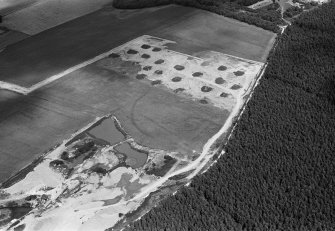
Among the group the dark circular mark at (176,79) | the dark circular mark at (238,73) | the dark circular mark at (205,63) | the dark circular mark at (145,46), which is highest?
the dark circular mark at (238,73)

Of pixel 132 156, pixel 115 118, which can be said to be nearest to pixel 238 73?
pixel 115 118

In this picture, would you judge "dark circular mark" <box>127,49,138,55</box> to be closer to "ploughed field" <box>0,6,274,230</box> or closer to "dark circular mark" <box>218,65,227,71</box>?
"ploughed field" <box>0,6,274,230</box>

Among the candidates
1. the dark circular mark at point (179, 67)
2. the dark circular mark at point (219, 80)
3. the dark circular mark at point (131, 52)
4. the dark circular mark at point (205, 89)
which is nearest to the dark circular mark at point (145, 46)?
the dark circular mark at point (131, 52)

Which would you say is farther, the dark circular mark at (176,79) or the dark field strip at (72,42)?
the dark field strip at (72,42)

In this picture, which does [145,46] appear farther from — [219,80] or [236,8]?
[236,8]

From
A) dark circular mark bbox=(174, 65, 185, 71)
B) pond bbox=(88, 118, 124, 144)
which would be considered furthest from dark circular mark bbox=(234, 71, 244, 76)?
pond bbox=(88, 118, 124, 144)

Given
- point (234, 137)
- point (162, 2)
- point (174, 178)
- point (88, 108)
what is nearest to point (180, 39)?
point (162, 2)

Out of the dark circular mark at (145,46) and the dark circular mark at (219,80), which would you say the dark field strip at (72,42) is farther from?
the dark circular mark at (219,80)

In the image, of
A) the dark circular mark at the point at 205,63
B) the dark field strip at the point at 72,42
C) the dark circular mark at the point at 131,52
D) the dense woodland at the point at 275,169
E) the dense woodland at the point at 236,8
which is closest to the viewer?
the dense woodland at the point at 275,169
